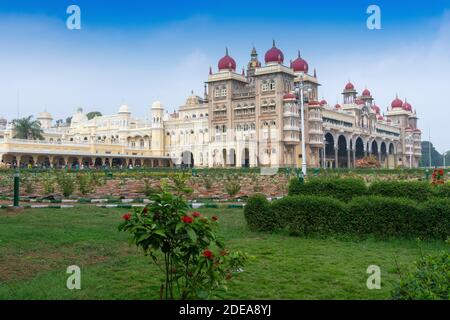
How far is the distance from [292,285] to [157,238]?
2205 mm

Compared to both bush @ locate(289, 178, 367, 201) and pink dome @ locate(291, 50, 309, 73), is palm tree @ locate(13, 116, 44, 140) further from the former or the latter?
bush @ locate(289, 178, 367, 201)

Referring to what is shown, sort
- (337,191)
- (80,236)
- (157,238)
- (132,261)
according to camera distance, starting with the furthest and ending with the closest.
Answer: (337,191) < (80,236) < (132,261) < (157,238)

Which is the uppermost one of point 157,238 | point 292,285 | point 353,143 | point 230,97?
point 230,97

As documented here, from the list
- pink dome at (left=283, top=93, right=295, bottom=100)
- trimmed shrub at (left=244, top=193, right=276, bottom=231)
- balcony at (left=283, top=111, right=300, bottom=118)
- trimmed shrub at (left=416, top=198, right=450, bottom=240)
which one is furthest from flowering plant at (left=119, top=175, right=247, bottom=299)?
balcony at (left=283, top=111, right=300, bottom=118)

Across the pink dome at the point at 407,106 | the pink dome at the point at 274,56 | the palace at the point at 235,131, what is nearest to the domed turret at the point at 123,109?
the palace at the point at 235,131

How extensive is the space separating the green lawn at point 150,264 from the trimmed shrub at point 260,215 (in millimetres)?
250

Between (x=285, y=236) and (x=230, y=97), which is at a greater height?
(x=230, y=97)

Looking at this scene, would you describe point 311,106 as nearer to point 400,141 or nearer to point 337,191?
point 400,141

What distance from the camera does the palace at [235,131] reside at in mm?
55884

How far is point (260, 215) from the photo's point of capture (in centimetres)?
929

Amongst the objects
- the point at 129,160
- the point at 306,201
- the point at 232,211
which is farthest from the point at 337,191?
the point at 129,160

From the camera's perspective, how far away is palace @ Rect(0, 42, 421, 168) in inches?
2200

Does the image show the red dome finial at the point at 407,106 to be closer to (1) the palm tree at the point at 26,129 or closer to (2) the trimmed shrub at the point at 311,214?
(1) the palm tree at the point at 26,129

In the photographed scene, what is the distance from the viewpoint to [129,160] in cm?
6644
